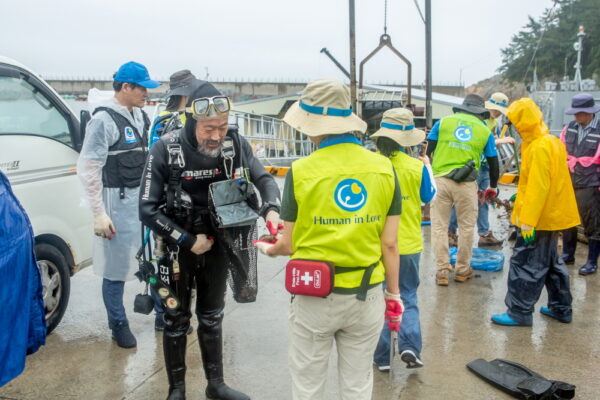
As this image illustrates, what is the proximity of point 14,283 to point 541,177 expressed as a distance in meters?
3.71

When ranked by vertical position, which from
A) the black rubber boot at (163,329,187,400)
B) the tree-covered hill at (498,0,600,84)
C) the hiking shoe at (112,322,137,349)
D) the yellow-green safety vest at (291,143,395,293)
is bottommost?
the hiking shoe at (112,322,137,349)

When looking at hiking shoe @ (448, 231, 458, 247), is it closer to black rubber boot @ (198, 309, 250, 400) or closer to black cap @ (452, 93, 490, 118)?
black cap @ (452, 93, 490, 118)

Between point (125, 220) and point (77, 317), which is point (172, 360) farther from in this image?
point (77, 317)

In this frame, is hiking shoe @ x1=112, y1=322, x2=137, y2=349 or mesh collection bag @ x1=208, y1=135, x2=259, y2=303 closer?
mesh collection bag @ x1=208, y1=135, x2=259, y2=303

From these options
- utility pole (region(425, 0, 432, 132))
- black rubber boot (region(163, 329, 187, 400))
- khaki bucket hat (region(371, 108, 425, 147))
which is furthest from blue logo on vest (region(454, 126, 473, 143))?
black rubber boot (region(163, 329, 187, 400))

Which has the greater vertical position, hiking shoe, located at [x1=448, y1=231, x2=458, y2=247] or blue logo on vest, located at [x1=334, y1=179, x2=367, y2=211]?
blue logo on vest, located at [x1=334, y1=179, x2=367, y2=211]

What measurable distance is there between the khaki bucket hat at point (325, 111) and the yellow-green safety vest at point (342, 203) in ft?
0.32

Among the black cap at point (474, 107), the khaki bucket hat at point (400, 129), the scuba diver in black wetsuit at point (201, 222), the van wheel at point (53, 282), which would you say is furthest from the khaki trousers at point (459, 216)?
the van wheel at point (53, 282)

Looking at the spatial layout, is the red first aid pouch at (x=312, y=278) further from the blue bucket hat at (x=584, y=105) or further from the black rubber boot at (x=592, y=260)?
the black rubber boot at (x=592, y=260)

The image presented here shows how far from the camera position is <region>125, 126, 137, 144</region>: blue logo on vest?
4.14 metres

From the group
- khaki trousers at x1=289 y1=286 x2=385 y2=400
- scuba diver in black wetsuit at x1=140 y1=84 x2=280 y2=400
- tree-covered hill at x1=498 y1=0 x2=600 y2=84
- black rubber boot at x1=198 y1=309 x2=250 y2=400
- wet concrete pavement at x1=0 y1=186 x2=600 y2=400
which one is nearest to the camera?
khaki trousers at x1=289 y1=286 x2=385 y2=400

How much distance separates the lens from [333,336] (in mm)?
2605

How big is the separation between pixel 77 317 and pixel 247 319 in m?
1.52

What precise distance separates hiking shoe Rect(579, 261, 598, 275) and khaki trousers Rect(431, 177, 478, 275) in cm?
138
